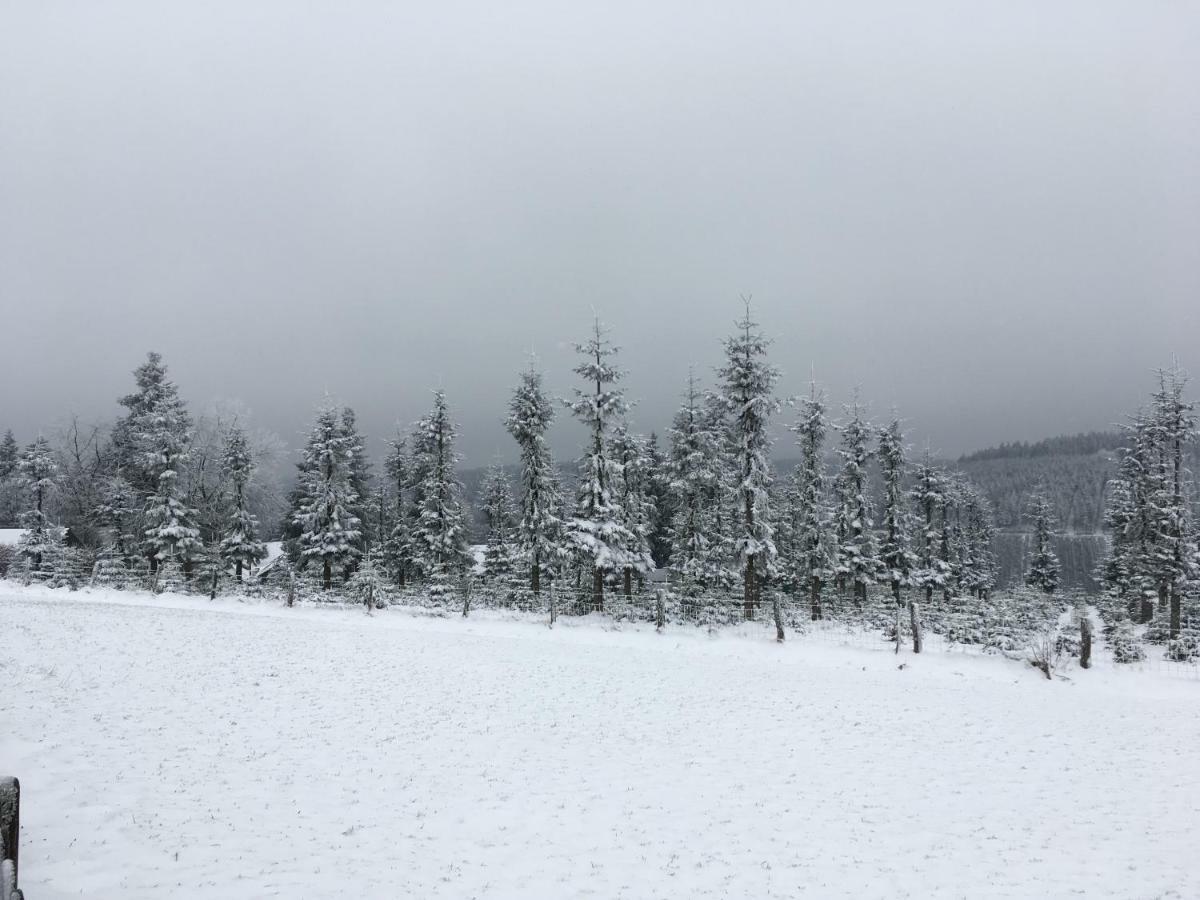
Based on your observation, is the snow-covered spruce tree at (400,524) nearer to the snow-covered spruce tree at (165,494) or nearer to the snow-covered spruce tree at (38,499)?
the snow-covered spruce tree at (165,494)

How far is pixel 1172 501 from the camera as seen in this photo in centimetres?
3400

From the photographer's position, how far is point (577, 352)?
29844 mm

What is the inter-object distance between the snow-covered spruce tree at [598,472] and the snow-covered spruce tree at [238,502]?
24.7 meters

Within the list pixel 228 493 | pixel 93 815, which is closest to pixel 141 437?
pixel 228 493

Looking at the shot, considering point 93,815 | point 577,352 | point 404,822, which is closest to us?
point 93,815

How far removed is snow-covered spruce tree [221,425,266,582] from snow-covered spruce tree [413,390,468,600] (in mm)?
12283

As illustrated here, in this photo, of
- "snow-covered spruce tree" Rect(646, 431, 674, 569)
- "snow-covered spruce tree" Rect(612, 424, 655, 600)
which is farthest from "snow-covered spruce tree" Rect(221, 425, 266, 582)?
"snow-covered spruce tree" Rect(646, 431, 674, 569)

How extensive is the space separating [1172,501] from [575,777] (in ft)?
129

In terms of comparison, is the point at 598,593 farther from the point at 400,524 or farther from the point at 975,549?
the point at 975,549

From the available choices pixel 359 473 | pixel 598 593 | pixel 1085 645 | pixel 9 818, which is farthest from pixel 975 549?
pixel 9 818

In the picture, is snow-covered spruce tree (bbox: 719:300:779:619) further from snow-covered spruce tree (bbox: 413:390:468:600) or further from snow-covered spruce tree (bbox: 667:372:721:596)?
snow-covered spruce tree (bbox: 413:390:468:600)

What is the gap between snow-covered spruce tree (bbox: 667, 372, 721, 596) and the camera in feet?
107

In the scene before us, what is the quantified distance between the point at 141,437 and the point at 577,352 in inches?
1044

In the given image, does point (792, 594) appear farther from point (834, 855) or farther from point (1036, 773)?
point (834, 855)
